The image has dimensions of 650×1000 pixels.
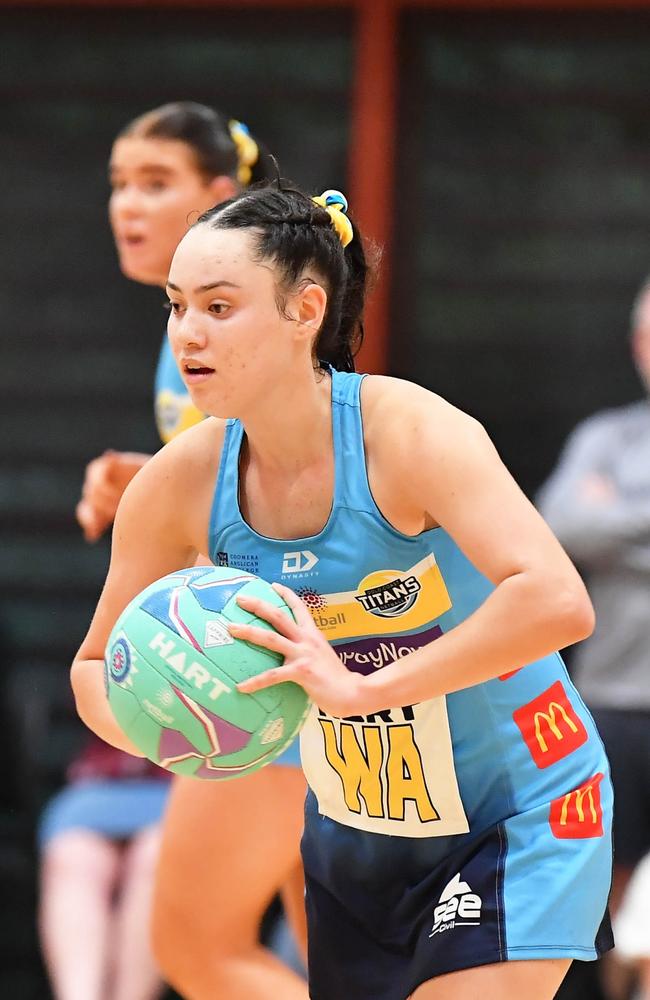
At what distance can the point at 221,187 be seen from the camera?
388cm

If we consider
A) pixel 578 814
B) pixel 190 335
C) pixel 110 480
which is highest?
pixel 190 335

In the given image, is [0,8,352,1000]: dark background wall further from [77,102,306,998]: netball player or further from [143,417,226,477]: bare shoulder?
[143,417,226,477]: bare shoulder

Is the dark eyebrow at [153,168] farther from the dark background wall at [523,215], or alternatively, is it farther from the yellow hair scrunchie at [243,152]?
the dark background wall at [523,215]

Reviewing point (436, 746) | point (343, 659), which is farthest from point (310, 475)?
point (436, 746)

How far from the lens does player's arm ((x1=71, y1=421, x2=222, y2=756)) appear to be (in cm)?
270

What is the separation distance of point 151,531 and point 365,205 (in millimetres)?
3584

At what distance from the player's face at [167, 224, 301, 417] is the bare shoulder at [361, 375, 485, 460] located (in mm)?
184

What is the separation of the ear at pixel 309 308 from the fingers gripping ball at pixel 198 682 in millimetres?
420

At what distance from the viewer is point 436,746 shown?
8.89 ft

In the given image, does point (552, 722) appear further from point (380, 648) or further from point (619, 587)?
point (619, 587)

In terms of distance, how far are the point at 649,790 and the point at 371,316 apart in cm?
220

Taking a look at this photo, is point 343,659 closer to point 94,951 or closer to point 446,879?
point 446,879

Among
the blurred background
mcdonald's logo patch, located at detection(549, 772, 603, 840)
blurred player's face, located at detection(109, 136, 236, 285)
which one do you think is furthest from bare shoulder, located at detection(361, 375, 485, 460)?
the blurred background

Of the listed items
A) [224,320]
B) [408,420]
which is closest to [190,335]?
[224,320]
